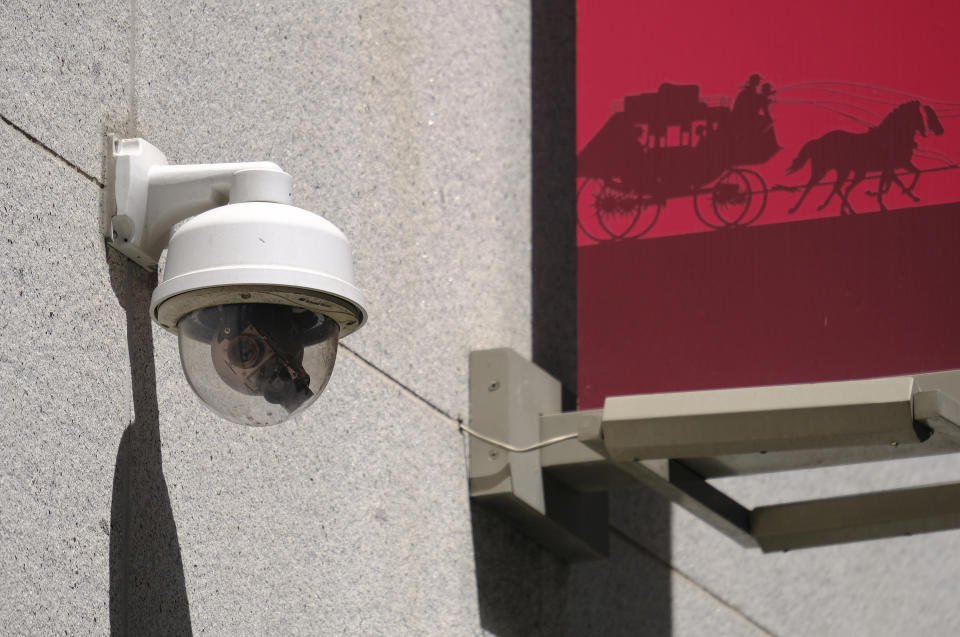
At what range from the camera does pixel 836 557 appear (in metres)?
5.59

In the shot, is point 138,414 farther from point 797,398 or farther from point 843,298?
point 843,298

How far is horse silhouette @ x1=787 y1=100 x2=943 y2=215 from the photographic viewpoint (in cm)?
323

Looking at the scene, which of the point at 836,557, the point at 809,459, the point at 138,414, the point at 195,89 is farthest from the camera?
the point at 836,557

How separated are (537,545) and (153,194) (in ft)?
6.11

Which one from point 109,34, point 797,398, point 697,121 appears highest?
point 109,34

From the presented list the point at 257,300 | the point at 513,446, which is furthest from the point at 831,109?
the point at 257,300

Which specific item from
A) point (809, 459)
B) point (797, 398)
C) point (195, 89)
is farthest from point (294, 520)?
point (809, 459)

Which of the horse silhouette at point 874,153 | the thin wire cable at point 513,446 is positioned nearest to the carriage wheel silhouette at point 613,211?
the horse silhouette at point 874,153

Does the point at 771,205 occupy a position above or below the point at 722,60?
below

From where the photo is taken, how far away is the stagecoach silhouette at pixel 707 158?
326 cm

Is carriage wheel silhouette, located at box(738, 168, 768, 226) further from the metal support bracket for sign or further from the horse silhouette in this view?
the metal support bracket for sign

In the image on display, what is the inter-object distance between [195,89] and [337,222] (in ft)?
1.80

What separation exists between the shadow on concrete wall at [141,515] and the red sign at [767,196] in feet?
4.40

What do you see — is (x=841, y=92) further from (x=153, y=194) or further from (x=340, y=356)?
(x=153, y=194)
